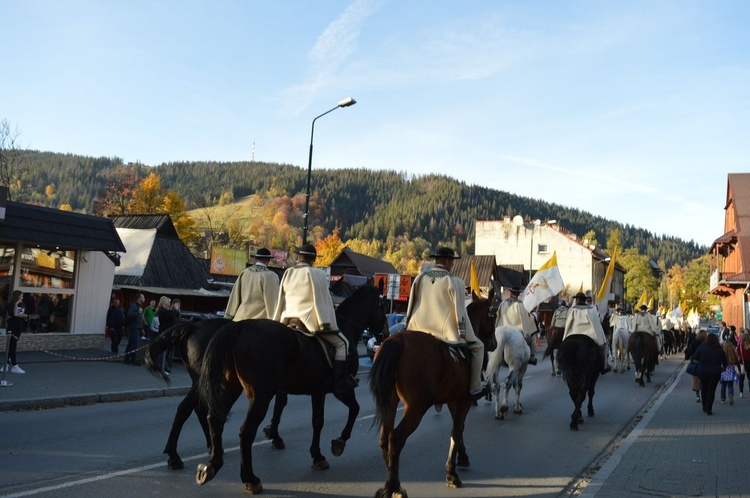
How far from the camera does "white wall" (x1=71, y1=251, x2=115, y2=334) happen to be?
22.0m

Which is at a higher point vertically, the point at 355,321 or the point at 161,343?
the point at 355,321

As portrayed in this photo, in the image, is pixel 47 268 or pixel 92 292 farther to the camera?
pixel 92 292

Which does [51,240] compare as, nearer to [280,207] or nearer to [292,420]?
[292,420]

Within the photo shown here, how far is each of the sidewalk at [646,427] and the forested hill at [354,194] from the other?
126 meters

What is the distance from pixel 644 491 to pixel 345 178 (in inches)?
7160

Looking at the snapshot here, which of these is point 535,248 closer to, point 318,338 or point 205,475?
point 318,338

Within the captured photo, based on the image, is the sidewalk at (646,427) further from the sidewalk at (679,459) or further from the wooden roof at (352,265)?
the wooden roof at (352,265)

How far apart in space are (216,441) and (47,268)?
55.4 feet

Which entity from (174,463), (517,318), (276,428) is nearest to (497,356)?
(517,318)

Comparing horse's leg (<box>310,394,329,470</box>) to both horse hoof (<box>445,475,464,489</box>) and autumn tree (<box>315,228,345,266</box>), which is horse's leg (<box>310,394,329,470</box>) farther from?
autumn tree (<box>315,228,345,266</box>)

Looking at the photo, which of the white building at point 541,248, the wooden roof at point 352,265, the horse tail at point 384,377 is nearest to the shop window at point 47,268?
the horse tail at point 384,377

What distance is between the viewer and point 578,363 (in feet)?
39.5

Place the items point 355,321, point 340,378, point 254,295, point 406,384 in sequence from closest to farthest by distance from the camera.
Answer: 1. point 406,384
2. point 340,378
3. point 254,295
4. point 355,321

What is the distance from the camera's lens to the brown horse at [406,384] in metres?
6.45
